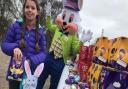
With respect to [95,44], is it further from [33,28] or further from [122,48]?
[33,28]

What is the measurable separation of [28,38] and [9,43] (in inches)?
7.5

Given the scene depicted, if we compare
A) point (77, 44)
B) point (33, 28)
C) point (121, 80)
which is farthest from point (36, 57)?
point (77, 44)

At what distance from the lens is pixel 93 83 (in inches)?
214

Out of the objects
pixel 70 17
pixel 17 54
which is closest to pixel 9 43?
pixel 17 54

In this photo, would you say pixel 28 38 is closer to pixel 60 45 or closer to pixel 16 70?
pixel 16 70

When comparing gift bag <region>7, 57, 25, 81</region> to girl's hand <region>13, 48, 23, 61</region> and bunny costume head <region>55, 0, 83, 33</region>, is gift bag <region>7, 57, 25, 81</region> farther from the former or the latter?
bunny costume head <region>55, 0, 83, 33</region>

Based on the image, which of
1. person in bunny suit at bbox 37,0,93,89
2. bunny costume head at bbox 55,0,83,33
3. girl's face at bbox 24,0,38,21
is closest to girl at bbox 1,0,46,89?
girl's face at bbox 24,0,38,21

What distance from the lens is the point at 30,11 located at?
14.1ft

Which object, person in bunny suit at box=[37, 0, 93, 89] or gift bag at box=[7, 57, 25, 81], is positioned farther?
person in bunny suit at box=[37, 0, 93, 89]

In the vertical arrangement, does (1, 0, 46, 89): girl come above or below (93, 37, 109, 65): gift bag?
above

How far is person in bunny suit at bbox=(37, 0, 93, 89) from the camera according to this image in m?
5.77

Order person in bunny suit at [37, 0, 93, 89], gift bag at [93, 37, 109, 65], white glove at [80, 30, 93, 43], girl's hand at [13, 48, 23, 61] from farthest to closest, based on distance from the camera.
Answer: white glove at [80, 30, 93, 43] → person in bunny suit at [37, 0, 93, 89] → gift bag at [93, 37, 109, 65] → girl's hand at [13, 48, 23, 61]

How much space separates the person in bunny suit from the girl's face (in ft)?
4.90

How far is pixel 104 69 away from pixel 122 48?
380 millimetres
